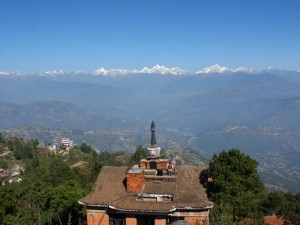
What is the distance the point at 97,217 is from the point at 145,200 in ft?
11.4

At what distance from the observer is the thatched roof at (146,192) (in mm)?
25359

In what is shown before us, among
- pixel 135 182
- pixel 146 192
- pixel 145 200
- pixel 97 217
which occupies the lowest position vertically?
pixel 97 217

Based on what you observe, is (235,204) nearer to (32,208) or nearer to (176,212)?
(176,212)

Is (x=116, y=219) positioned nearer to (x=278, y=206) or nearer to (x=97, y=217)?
(x=97, y=217)

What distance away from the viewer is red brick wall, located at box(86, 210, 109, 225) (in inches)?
1040

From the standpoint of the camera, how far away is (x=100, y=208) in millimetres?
26641

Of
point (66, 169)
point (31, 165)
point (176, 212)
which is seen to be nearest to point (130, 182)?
point (176, 212)

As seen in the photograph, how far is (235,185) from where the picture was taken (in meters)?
30.0

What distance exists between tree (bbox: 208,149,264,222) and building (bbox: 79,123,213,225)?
5.54 ft

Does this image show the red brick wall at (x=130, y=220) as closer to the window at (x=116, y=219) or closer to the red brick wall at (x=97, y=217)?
the window at (x=116, y=219)

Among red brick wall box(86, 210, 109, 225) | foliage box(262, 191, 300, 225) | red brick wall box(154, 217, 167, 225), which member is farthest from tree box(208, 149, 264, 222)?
foliage box(262, 191, 300, 225)

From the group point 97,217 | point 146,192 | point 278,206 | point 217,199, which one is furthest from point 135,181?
point 278,206

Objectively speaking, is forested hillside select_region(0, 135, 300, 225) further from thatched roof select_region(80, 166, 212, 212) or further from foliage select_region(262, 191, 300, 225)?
thatched roof select_region(80, 166, 212, 212)

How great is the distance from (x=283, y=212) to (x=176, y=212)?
2166cm
